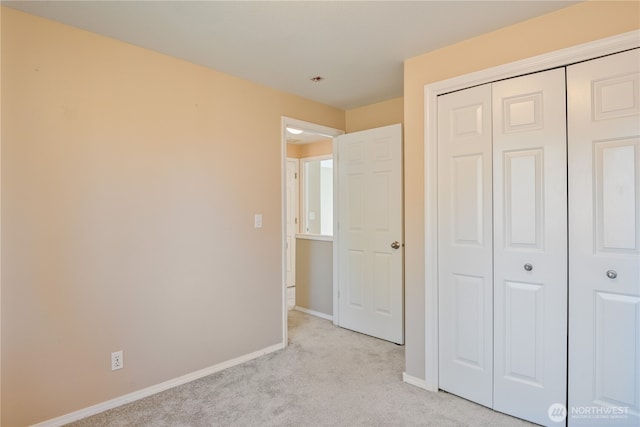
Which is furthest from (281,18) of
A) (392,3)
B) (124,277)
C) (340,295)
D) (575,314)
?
(340,295)

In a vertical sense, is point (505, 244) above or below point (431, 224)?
below

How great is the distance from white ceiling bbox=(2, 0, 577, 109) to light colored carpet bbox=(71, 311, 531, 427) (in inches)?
91.4

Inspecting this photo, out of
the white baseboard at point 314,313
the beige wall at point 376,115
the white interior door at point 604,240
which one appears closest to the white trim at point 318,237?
the white baseboard at point 314,313

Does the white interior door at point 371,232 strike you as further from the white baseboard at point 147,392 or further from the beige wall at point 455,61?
the white baseboard at point 147,392

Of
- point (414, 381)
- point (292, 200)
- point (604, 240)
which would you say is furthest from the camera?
point (292, 200)

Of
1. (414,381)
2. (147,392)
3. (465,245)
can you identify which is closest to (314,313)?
(414,381)

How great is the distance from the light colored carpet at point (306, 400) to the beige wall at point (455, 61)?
31 cm

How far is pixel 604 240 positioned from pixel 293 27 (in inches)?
81.4

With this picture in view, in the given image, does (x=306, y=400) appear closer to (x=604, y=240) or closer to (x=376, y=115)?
(x=604, y=240)

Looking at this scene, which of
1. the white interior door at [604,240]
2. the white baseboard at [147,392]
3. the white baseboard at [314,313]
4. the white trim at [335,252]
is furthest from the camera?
the white baseboard at [314,313]

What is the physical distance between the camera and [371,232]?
352cm

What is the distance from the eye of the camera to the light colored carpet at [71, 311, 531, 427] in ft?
6.79

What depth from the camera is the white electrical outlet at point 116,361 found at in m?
2.22

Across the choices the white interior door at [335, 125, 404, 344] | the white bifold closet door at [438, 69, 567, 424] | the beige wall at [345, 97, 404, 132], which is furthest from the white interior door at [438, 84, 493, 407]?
the beige wall at [345, 97, 404, 132]
